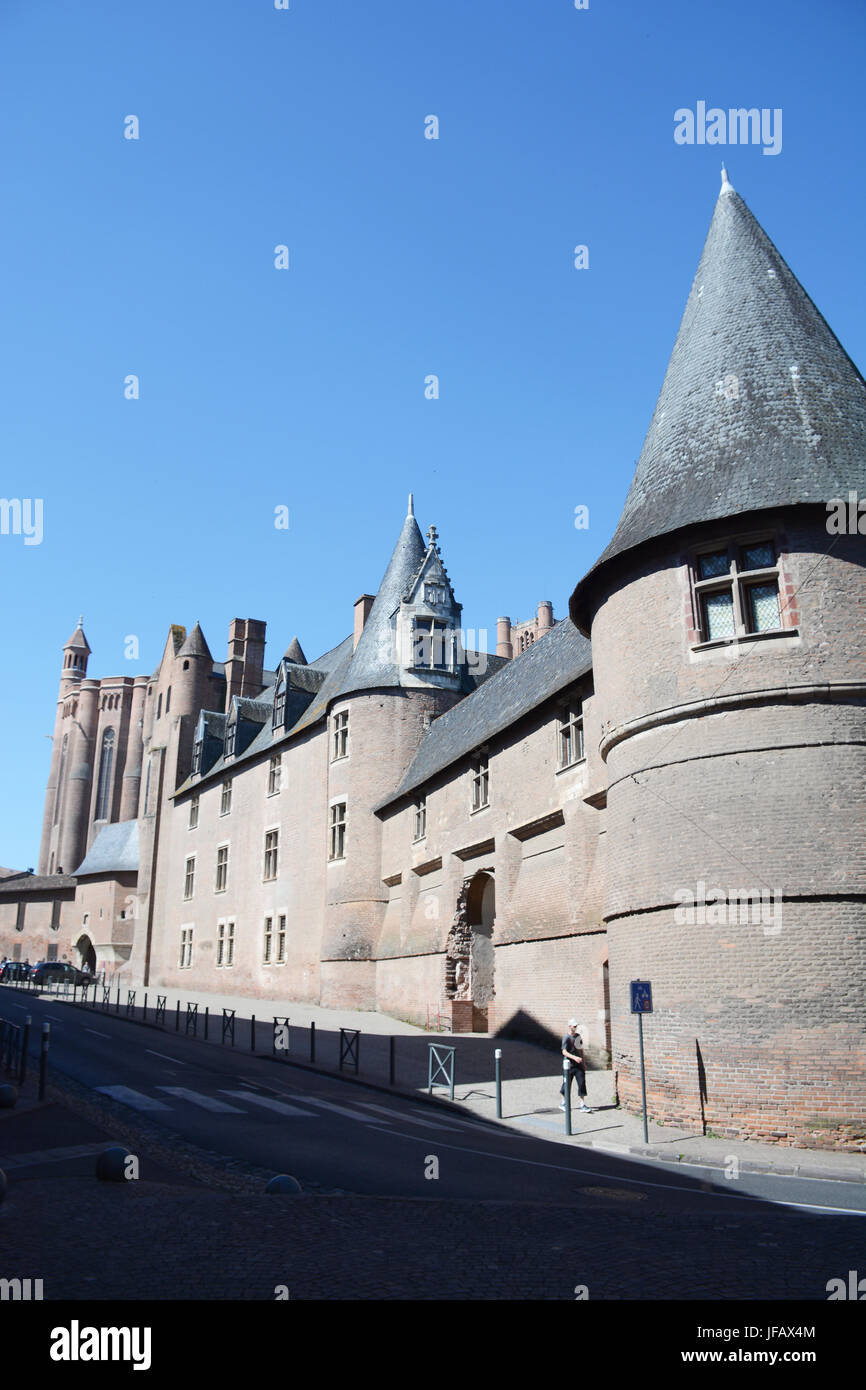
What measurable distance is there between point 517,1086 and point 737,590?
960cm

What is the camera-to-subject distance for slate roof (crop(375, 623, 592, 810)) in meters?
22.8

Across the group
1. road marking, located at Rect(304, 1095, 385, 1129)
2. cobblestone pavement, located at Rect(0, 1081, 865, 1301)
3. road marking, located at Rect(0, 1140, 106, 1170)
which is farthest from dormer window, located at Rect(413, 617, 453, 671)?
cobblestone pavement, located at Rect(0, 1081, 865, 1301)

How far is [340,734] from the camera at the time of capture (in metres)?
35.9

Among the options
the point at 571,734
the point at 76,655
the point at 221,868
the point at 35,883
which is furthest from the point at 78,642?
the point at 571,734

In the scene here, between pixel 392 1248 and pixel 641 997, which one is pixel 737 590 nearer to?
pixel 641 997

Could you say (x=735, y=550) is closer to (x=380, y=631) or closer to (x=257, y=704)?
(x=380, y=631)

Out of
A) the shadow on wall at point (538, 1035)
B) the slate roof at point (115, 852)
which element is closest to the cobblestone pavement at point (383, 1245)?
the shadow on wall at point (538, 1035)

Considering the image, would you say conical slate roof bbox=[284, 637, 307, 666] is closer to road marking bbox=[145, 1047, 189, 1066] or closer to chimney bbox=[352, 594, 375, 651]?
chimney bbox=[352, 594, 375, 651]

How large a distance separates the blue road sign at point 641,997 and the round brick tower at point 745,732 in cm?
58

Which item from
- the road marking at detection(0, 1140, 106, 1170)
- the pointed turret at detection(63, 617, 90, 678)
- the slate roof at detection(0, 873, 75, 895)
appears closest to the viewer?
the road marking at detection(0, 1140, 106, 1170)

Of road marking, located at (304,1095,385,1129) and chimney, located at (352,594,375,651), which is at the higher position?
chimney, located at (352,594,375,651)

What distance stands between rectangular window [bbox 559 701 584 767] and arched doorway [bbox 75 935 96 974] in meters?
47.7

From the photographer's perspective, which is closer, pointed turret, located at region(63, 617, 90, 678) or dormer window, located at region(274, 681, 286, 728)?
dormer window, located at region(274, 681, 286, 728)
